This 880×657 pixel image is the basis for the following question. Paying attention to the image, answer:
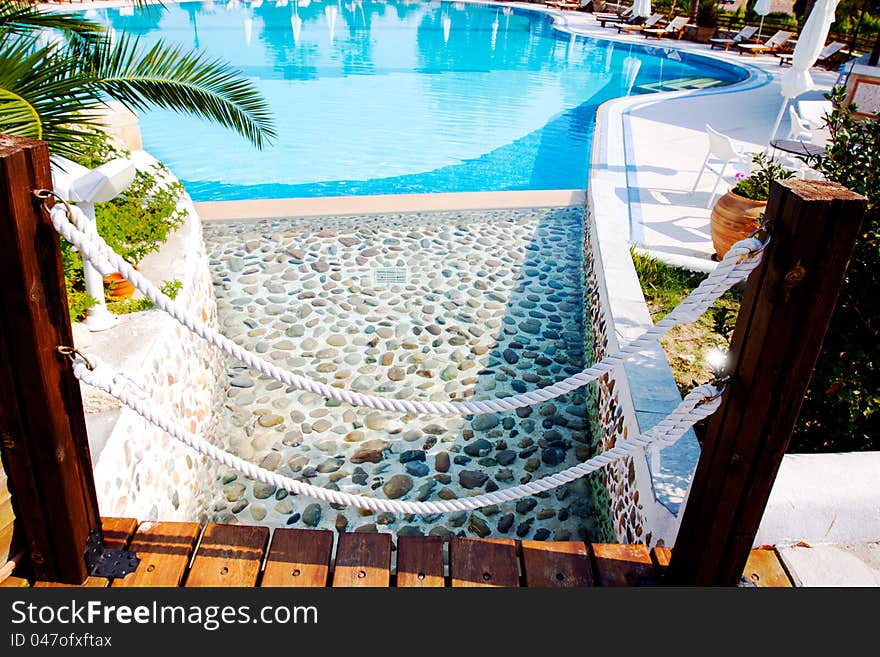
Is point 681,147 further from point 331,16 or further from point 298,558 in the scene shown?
point 331,16

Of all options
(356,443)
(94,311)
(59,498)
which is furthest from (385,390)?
(59,498)

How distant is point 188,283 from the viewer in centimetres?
529

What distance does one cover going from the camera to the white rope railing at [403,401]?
195 cm

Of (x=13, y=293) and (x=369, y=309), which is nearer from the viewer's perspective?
(x=13, y=293)

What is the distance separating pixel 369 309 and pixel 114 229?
230 centimetres

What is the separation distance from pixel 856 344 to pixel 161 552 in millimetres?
3356

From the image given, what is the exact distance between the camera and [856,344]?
3.42m

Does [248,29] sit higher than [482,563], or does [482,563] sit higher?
[482,563]

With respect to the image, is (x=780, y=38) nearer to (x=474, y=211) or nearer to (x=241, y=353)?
(x=474, y=211)

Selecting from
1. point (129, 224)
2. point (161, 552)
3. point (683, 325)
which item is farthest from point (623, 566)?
point (129, 224)

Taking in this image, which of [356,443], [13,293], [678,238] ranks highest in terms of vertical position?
[13,293]

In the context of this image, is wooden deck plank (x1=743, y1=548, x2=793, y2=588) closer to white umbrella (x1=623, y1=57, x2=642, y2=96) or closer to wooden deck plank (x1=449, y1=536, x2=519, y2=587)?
wooden deck plank (x1=449, y1=536, x2=519, y2=587)

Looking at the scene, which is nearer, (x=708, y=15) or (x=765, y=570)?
(x=765, y=570)

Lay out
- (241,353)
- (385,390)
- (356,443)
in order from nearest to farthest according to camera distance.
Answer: (241,353), (356,443), (385,390)
